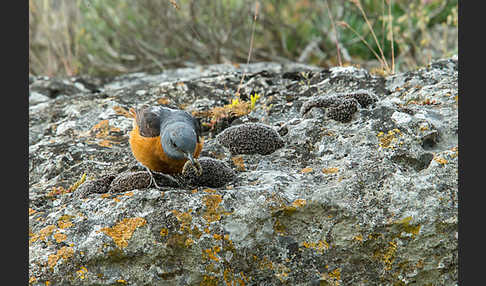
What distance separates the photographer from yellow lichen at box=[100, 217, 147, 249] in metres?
3.50

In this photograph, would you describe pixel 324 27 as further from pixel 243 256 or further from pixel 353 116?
pixel 243 256

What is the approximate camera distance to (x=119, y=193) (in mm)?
3883

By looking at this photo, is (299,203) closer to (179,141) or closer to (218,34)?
(179,141)

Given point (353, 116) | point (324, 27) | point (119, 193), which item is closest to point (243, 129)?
point (353, 116)

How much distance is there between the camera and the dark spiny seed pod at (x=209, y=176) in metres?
4.12

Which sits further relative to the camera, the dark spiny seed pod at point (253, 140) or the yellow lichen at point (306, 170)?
the dark spiny seed pod at point (253, 140)

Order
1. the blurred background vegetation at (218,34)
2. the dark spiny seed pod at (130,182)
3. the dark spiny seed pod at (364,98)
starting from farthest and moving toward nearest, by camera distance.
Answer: the blurred background vegetation at (218,34), the dark spiny seed pod at (364,98), the dark spiny seed pod at (130,182)

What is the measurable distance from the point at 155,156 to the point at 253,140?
1041mm

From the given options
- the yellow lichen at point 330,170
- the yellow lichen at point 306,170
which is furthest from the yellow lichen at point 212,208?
the yellow lichen at point 330,170

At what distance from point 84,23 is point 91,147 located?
7102 mm

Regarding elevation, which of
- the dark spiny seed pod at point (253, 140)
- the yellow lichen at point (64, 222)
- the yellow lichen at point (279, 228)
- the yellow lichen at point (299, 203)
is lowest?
the yellow lichen at point (279, 228)

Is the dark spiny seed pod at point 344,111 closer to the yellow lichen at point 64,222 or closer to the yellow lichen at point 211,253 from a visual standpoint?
the yellow lichen at point 211,253

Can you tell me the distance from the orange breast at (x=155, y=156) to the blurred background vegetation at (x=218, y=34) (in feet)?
18.0

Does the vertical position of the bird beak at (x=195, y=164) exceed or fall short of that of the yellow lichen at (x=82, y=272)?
it exceeds it
